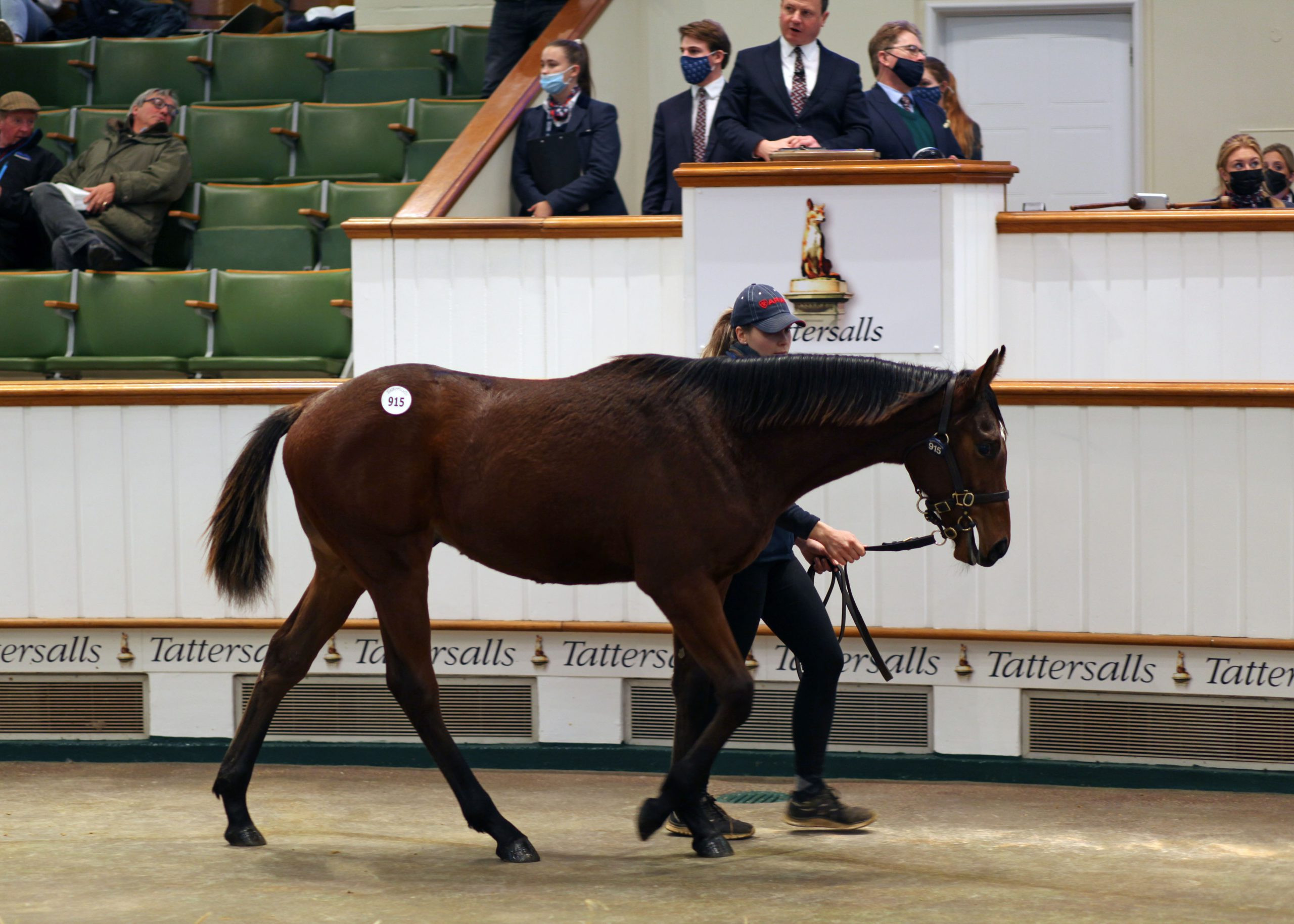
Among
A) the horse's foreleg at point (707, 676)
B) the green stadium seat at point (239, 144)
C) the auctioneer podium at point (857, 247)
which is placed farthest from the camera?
the green stadium seat at point (239, 144)

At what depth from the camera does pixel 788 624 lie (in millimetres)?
5254

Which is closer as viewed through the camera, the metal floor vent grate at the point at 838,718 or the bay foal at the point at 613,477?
the bay foal at the point at 613,477

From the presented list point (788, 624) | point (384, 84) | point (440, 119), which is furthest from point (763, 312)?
point (384, 84)

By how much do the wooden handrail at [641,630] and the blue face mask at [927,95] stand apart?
2.56 meters

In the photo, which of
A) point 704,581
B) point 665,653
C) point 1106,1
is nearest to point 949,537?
point 704,581

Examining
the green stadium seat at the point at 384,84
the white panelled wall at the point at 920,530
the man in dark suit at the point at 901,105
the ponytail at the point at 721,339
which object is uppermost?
the green stadium seat at the point at 384,84

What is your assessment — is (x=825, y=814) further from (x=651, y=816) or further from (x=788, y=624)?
(x=651, y=816)

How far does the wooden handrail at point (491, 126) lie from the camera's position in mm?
7023

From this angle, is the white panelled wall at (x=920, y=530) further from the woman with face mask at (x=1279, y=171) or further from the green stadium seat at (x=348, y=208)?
the green stadium seat at (x=348, y=208)

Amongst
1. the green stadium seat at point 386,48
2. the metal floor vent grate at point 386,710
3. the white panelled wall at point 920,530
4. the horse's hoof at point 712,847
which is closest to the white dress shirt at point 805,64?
the white panelled wall at point 920,530

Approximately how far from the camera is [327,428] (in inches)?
199

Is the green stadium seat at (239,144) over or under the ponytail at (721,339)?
over

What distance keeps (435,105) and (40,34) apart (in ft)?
12.9

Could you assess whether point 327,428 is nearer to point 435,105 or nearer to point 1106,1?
point 435,105
